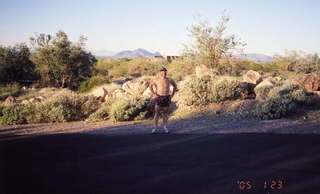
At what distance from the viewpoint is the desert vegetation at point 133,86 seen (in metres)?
14.7

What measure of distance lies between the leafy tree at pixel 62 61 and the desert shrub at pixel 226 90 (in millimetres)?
15533

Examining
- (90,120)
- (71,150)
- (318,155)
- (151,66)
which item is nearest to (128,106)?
(90,120)

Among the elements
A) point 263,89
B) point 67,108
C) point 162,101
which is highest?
point 162,101

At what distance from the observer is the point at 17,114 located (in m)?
15.3

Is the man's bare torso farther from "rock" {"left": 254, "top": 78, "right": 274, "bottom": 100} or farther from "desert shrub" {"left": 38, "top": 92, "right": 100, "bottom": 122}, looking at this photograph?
"rock" {"left": 254, "top": 78, "right": 274, "bottom": 100}

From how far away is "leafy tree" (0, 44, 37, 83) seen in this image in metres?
29.5

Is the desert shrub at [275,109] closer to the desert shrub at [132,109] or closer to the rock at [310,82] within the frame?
the rock at [310,82]

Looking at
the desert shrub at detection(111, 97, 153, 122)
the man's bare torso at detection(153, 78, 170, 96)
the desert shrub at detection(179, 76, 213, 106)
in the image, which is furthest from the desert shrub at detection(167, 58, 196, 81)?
the man's bare torso at detection(153, 78, 170, 96)

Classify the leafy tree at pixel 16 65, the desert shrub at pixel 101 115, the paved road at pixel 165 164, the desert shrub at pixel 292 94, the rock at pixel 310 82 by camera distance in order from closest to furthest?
the paved road at pixel 165 164, the desert shrub at pixel 292 94, the desert shrub at pixel 101 115, the rock at pixel 310 82, the leafy tree at pixel 16 65

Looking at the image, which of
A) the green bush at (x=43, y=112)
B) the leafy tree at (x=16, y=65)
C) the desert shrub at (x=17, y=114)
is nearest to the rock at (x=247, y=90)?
the green bush at (x=43, y=112)

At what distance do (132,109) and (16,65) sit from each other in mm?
20623

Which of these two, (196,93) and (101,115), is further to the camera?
(196,93)

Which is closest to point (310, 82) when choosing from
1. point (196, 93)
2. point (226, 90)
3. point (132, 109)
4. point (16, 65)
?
point (226, 90)
